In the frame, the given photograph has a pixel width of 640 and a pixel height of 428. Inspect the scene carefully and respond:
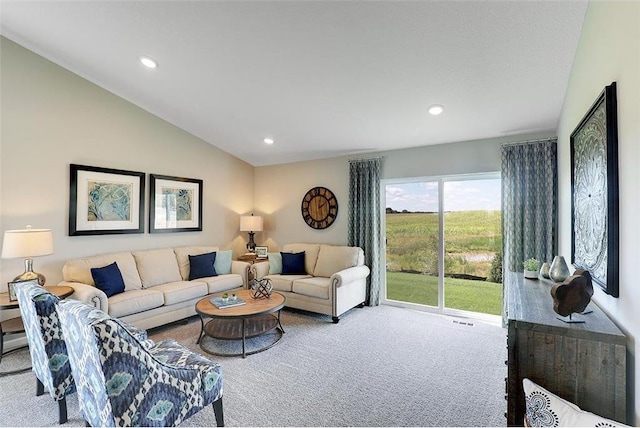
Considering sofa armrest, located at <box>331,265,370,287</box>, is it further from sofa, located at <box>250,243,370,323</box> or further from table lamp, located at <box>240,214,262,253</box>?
A: table lamp, located at <box>240,214,262,253</box>

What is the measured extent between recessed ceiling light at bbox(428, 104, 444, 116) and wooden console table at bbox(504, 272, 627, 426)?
2.46 metres

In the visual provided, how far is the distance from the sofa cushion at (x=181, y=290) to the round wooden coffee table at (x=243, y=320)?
1.81ft

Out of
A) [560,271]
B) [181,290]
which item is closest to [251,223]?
[181,290]

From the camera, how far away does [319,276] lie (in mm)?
4902

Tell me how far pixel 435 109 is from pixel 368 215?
1947mm

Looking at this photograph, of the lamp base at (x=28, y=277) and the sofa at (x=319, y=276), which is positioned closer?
the lamp base at (x=28, y=277)

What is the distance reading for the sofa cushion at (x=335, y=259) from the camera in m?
4.73

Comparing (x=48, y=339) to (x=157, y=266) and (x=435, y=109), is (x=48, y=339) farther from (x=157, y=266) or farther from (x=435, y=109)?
(x=435, y=109)

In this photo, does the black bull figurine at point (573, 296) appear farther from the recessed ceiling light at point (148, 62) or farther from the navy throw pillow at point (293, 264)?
the recessed ceiling light at point (148, 62)

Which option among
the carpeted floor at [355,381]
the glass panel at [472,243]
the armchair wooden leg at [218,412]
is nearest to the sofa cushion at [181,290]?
the carpeted floor at [355,381]

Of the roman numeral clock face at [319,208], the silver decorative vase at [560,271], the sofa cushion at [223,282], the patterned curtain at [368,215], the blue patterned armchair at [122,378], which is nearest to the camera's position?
the blue patterned armchair at [122,378]

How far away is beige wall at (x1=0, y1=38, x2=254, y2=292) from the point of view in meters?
3.33

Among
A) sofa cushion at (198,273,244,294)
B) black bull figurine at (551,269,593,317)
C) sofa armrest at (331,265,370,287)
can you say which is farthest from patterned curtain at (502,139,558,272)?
sofa cushion at (198,273,244,294)

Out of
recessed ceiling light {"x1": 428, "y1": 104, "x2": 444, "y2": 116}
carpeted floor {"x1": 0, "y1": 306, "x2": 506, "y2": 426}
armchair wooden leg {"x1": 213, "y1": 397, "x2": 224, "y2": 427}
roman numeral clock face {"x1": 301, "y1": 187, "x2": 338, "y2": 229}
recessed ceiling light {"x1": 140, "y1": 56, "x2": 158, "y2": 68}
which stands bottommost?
carpeted floor {"x1": 0, "y1": 306, "x2": 506, "y2": 426}
